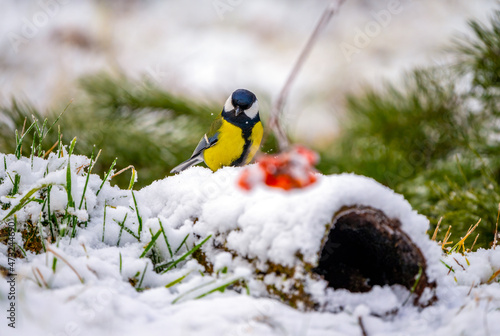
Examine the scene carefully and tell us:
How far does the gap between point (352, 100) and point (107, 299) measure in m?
1.54

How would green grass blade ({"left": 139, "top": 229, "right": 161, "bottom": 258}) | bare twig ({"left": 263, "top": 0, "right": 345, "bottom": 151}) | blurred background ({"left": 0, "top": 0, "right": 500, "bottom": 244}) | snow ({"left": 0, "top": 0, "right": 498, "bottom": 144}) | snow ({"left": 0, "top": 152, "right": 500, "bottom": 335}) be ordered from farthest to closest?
snow ({"left": 0, "top": 0, "right": 498, "bottom": 144}), blurred background ({"left": 0, "top": 0, "right": 500, "bottom": 244}), green grass blade ({"left": 139, "top": 229, "right": 161, "bottom": 258}), snow ({"left": 0, "top": 152, "right": 500, "bottom": 335}), bare twig ({"left": 263, "top": 0, "right": 345, "bottom": 151})

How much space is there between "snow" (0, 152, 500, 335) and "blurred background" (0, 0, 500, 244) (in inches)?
24.1

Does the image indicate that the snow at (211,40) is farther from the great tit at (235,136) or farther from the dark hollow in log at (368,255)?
the dark hollow in log at (368,255)

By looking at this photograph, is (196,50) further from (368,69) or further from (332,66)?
(368,69)

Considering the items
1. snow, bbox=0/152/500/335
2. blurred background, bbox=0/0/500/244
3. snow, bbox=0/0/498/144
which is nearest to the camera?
snow, bbox=0/152/500/335

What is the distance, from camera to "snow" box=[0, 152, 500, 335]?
0.52 m

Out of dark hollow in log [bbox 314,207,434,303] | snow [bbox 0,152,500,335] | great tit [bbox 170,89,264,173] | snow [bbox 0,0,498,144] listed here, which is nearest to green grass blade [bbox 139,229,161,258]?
snow [bbox 0,152,500,335]

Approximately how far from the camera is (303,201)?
0.61 meters

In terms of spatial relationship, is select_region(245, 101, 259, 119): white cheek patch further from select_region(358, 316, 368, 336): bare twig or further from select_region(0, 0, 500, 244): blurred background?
select_region(358, 316, 368, 336): bare twig

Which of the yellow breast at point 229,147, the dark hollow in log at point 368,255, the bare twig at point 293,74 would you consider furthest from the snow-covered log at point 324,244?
the yellow breast at point 229,147

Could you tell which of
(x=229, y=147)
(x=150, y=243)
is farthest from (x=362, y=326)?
(x=229, y=147)

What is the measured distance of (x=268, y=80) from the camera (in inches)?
152

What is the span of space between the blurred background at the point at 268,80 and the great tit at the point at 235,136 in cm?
35

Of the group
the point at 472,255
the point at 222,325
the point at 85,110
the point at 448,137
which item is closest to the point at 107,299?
the point at 222,325
